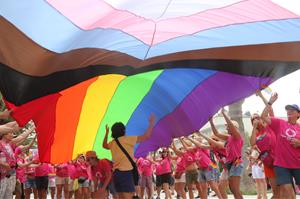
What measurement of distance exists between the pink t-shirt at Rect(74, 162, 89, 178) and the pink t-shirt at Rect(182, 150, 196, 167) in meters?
2.74

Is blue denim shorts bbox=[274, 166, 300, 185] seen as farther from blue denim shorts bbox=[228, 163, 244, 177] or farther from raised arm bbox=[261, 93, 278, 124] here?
blue denim shorts bbox=[228, 163, 244, 177]

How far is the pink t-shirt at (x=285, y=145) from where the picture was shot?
816 centimetres

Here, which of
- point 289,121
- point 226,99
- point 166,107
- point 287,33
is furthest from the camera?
point 166,107

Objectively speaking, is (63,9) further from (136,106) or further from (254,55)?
(136,106)

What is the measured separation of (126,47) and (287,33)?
212cm

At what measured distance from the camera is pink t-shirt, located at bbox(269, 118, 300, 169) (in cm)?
816

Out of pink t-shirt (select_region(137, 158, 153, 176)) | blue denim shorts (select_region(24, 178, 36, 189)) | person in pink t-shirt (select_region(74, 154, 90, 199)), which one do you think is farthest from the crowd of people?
pink t-shirt (select_region(137, 158, 153, 176))

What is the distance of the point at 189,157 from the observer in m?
13.7

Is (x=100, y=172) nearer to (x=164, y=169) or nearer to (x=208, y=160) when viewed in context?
(x=208, y=160)

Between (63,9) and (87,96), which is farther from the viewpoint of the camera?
(87,96)

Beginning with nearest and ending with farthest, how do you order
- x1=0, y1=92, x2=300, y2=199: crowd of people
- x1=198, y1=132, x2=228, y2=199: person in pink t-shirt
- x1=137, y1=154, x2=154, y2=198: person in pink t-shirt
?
1. x1=0, y1=92, x2=300, y2=199: crowd of people
2. x1=198, y1=132, x2=228, y2=199: person in pink t-shirt
3. x1=137, y1=154, x2=154, y2=198: person in pink t-shirt

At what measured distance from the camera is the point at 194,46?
7352 millimetres

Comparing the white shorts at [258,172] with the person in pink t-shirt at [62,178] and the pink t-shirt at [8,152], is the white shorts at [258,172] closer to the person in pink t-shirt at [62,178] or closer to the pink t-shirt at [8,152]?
the person in pink t-shirt at [62,178]

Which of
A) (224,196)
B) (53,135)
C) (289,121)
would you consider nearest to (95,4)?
(53,135)
